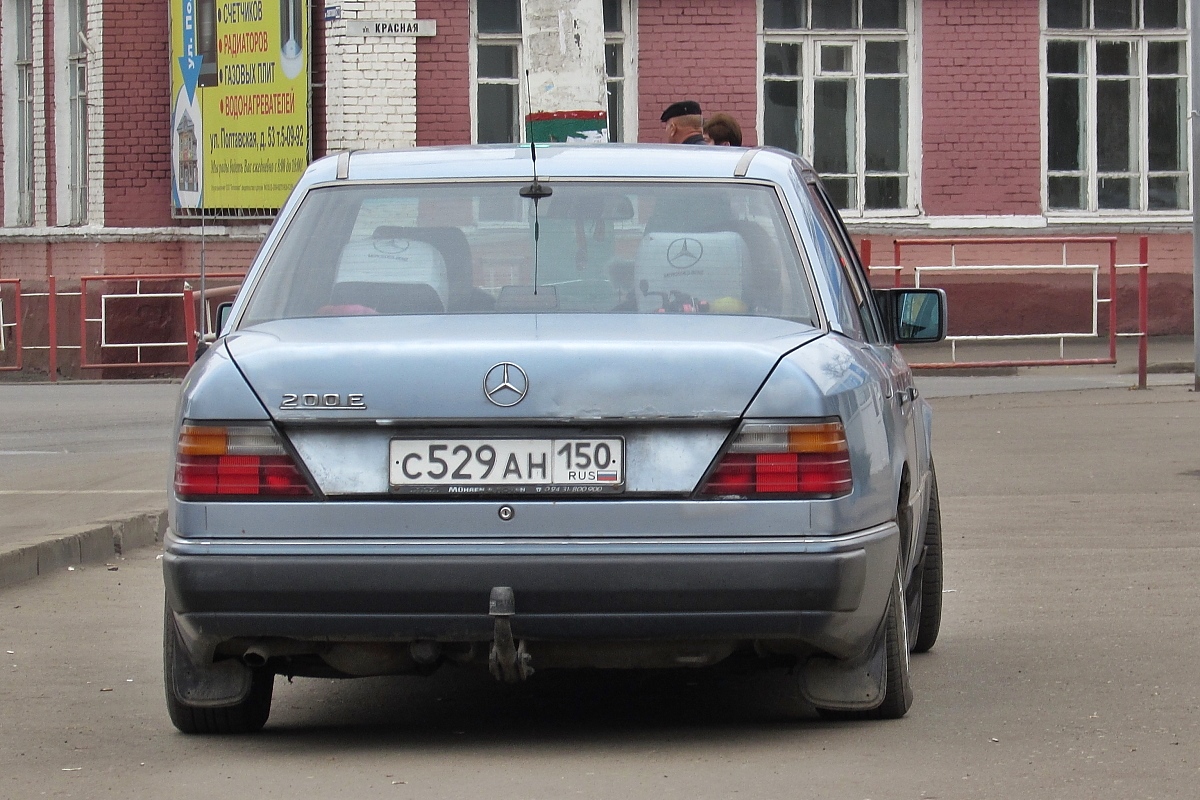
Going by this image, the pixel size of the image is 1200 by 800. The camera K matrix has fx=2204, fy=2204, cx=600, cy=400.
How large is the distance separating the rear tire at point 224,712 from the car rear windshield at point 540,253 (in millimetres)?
890

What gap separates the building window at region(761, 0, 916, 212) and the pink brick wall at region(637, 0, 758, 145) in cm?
23

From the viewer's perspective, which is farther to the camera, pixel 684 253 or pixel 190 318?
pixel 190 318

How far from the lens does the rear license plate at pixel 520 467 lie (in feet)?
15.8

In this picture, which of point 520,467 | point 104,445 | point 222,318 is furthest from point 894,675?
point 104,445

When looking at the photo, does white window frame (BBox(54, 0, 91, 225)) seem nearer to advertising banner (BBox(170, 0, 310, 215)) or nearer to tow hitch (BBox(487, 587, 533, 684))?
advertising banner (BBox(170, 0, 310, 215))

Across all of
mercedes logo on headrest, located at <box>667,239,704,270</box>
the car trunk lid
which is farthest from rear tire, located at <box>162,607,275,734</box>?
mercedes logo on headrest, located at <box>667,239,704,270</box>

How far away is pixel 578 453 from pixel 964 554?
488cm

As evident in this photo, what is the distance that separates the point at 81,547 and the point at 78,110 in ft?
55.0

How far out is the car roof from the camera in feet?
18.6

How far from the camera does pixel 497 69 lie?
76.7 ft

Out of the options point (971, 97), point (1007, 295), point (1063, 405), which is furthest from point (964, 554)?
point (971, 97)

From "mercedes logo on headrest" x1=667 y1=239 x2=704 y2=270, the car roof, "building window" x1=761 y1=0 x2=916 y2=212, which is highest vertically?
"building window" x1=761 y1=0 x2=916 y2=212

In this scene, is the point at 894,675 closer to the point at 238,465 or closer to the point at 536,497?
the point at 536,497

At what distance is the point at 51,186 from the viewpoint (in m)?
25.5
